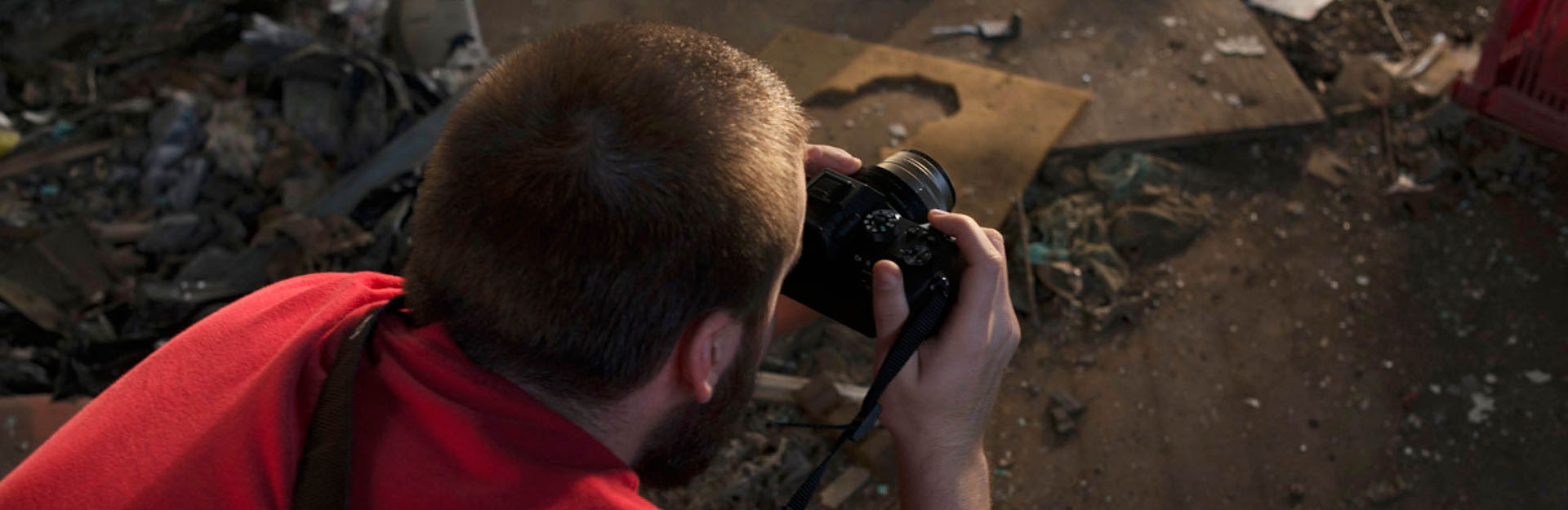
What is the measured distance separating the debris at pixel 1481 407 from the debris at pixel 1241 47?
1648 millimetres

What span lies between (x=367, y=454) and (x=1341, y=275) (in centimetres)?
319

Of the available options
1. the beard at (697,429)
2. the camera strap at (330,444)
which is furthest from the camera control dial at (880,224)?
the camera strap at (330,444)

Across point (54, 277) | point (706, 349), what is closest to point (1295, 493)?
point (706, 349)

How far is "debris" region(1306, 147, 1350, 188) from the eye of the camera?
372 centimetres

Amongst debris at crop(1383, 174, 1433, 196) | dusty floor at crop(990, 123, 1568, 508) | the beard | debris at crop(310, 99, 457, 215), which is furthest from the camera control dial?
debris at crop(1383, 174, 1433, 196)

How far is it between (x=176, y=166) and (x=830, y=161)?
3.01 m

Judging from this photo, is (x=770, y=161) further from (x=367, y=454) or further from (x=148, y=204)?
(x=148, y=204)

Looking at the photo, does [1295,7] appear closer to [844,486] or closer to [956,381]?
[844,486]

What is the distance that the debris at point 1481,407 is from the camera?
301 cm

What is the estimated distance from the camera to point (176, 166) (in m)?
3.86

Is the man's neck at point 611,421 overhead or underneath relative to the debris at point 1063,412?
overhead

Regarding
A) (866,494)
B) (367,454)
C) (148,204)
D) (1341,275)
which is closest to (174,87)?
(148,204)

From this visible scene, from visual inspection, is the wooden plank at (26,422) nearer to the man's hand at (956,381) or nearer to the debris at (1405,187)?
the man's hand at (956,381)

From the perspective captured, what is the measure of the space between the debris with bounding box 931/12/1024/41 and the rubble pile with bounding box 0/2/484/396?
1.97m
